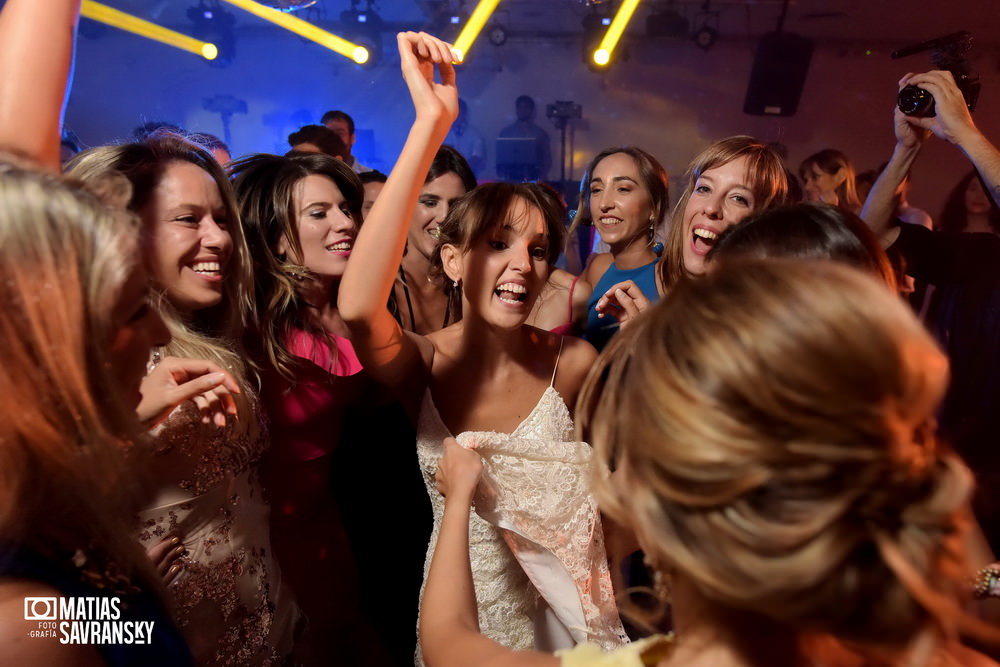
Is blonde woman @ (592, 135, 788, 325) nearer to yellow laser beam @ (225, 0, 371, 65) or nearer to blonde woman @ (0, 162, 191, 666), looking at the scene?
blonde woman @ (0, 162, 191, 666)

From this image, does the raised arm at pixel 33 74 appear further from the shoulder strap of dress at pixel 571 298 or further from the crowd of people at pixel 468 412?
the shoulder strap of dress at pixel 571 298

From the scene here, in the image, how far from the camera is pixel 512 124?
8938mm

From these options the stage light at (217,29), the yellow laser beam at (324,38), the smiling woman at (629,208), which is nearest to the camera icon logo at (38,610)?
the smiling woman at (629,208)

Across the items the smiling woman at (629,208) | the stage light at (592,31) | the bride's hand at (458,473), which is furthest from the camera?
the stage light at (592,31)

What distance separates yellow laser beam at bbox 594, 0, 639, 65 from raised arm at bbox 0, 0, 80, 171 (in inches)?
291

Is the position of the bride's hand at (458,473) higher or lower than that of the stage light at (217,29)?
lower

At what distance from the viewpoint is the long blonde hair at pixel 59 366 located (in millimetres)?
710

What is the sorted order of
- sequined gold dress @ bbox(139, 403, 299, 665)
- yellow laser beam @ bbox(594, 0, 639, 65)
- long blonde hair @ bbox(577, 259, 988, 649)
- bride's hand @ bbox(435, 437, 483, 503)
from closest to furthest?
long blonde hair @ bbox(577, 259, 988, 649) < bride's hand @ bbox(435, 437, 483, 503) < sequined gold dress @ bbox(139, 403, 299, 665) < yellow laser beam @ bbox(594, 0, 639, 65)

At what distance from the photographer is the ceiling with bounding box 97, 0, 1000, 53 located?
786cm

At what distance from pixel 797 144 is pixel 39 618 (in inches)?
381

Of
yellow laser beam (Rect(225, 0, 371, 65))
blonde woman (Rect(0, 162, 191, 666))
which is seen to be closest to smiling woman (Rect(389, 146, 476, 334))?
blonde woman (Rect(0, 162, 191, 666))

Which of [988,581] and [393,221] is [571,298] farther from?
[988,581]

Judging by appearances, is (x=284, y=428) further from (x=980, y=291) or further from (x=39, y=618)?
(x=980, y=291)

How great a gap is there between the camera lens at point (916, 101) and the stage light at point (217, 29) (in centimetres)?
910
